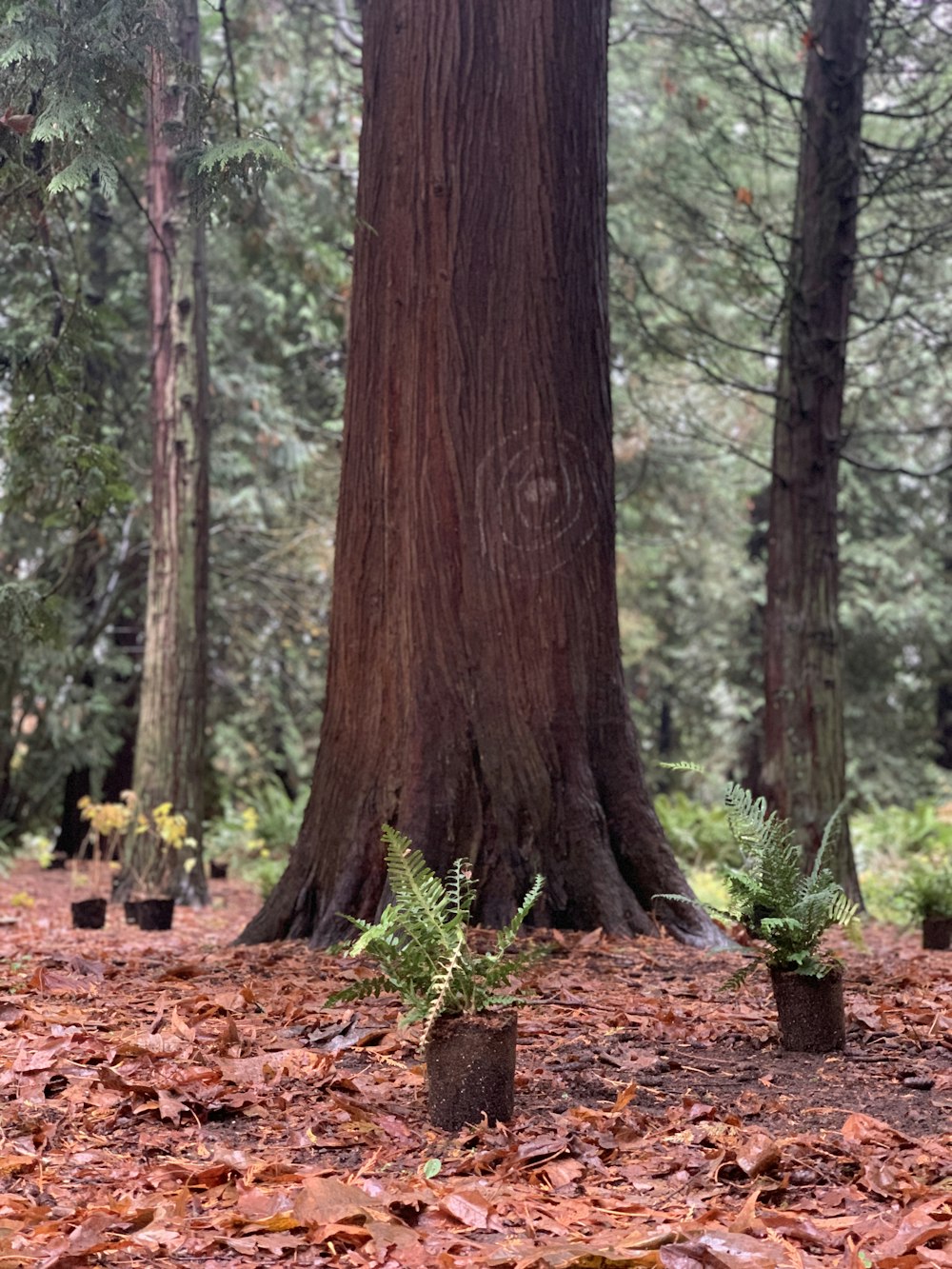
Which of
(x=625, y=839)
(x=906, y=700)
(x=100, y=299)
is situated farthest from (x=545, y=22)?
(x=906, y=700)

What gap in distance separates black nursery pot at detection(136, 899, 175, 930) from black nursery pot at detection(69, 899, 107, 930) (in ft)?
0.76

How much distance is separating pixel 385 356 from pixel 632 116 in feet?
40.2

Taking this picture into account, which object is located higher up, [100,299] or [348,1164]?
[100,299]

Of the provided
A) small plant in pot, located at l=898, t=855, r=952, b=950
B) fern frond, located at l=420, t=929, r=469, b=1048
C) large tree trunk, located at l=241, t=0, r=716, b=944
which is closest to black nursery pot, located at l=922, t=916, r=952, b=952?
small plant in pot, located at l=898, t=855, r=952, b=950

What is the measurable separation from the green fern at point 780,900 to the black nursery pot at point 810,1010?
0.04 m

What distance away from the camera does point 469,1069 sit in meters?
2.92

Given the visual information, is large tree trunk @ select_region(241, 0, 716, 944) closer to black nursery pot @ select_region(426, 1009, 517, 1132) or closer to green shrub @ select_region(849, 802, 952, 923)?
black nursery pot @ select_region(426, 1009, 517, 1132)

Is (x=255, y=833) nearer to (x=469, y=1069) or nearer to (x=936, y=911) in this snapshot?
(x=936, y=911)

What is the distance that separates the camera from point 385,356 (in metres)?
5.41

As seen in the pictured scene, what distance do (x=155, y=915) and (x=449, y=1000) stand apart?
4.94m

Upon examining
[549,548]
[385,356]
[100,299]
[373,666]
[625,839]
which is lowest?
[625,839]

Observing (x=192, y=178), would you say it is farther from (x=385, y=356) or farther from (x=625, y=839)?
(x=625, y=839)

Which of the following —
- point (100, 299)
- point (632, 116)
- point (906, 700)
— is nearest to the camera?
point (100, 299)

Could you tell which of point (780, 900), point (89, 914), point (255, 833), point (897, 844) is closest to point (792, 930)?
point (780, 900)
